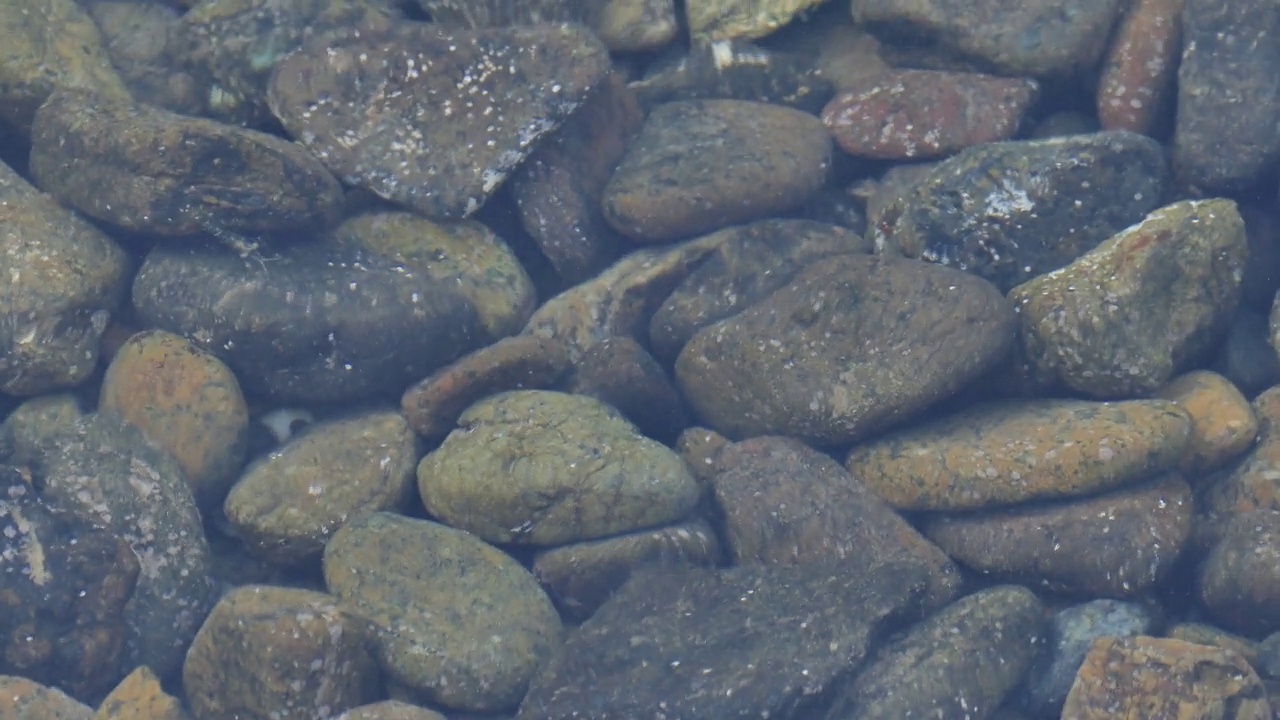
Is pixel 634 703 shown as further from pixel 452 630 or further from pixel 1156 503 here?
pixel 1156 503

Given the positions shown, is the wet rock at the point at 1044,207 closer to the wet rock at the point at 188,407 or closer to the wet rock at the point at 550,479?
the wet rock at the point at 550,479

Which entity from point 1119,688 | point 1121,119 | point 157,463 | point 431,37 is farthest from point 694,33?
point 1119,688

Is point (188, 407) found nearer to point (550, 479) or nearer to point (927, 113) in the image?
point (550, 479)

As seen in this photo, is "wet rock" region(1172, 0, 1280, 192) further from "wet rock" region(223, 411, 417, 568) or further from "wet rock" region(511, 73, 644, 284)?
"wet rock" region(223, 411, 417, 568)

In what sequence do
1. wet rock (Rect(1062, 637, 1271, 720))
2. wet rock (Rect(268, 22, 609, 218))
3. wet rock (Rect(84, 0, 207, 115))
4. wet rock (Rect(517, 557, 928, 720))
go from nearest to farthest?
wet rock (Rect(1062, 637, 1271, 720))
wet rock (Rect(517, 557, 928, 720))
wet rock (Rect(268, 22, 609, 218))
wet rock (Rect(84, 0, 207, 115))

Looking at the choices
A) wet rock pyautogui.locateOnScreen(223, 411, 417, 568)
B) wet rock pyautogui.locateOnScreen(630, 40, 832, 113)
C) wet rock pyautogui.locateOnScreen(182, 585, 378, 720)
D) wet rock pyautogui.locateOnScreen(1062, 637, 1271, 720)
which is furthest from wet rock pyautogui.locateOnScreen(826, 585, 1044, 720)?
wet rock pyautogui.locateOnScreen(630, 40, 832, 113)
